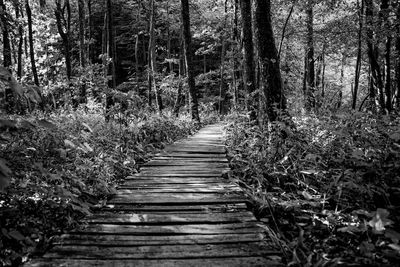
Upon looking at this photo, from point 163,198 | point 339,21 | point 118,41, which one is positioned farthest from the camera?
point 118,41

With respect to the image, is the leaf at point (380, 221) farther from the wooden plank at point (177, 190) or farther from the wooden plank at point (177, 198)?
the wooden plank at point (177, 190)

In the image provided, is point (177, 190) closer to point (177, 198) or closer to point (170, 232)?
point (177, 198)

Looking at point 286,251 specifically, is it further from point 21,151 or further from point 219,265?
point 21,151

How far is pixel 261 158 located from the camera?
5.66m

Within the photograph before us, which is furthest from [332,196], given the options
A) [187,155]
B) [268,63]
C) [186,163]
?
[187,155]

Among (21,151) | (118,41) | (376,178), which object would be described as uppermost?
(118,41)

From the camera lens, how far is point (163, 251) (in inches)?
109

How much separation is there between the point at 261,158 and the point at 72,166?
316cm

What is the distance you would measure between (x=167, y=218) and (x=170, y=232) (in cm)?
→ 39

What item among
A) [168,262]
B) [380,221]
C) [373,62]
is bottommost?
[168,262]

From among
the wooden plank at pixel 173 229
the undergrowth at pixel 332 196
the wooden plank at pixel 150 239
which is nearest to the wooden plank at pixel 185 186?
the undergrowth at pixel 332 196

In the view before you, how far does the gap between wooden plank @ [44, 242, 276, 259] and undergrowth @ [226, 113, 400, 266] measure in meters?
0.29

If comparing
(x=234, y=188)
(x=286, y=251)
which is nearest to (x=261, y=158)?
(x=234, y=188)

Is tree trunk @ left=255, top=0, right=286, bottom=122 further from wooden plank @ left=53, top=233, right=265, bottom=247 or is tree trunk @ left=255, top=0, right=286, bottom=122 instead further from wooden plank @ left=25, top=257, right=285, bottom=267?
wooden plank @ left=25, top=257, right=285, bottom=267
